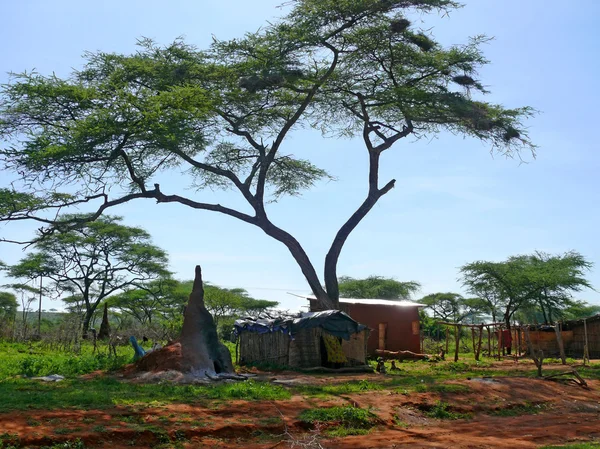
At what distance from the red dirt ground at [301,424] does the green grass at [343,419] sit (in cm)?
20

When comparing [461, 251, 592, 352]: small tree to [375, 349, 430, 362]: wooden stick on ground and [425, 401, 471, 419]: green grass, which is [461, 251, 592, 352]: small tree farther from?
[425, 401, 471, 419]: green grass

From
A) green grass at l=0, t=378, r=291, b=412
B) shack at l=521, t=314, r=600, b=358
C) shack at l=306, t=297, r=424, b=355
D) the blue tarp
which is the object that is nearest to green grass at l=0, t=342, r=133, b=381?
green grass at l=0, t=378, r=291, b=412

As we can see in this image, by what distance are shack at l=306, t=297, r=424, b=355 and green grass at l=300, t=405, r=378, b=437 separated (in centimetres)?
1669

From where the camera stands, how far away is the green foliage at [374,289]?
47566 millimetres

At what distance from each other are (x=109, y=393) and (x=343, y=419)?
452 centimetres

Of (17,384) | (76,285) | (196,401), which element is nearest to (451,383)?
(196,401)

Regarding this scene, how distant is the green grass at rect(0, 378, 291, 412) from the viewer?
1095 centimetres

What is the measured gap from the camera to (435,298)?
171 feet

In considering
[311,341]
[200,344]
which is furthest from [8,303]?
[200,344]

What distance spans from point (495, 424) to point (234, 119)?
14.6 metres

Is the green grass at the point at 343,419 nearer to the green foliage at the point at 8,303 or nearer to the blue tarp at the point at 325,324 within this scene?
the blue tarp at the point at 325,324

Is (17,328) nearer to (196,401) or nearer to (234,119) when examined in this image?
(234,119)

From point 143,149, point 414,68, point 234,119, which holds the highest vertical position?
point 414,68

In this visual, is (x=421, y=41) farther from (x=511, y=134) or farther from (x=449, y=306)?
(x=449, y=306)
